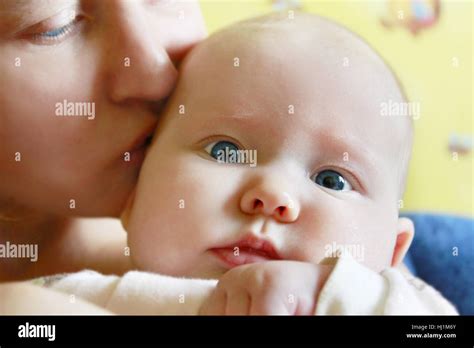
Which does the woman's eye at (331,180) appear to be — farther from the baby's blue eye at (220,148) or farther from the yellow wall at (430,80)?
the yellow wall at (430,80)

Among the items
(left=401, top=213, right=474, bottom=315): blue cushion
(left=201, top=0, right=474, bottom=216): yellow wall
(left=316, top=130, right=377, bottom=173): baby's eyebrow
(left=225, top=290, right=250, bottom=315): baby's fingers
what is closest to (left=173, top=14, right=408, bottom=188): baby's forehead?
(left=316, top=130, right=377, bottom=173): baby's eyebrow

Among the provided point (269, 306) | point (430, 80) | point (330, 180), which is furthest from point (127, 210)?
point (430, 80)

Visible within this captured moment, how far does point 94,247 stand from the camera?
3.82 ft

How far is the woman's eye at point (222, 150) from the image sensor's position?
878 mm

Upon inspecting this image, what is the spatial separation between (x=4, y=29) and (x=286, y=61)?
0.33m

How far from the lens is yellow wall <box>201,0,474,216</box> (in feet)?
5.03

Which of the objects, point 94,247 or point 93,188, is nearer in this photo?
point 93,188

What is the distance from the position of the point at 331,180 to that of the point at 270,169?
0.27ft

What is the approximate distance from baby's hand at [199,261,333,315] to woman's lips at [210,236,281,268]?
0.33ft

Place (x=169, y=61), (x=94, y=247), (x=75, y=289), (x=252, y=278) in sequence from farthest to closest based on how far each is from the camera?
(x=94, y=247) < (x=169, y=61) < (x=75, y=289) < (x=252, y=278)

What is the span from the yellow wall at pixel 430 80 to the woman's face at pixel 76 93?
1.98 ft
